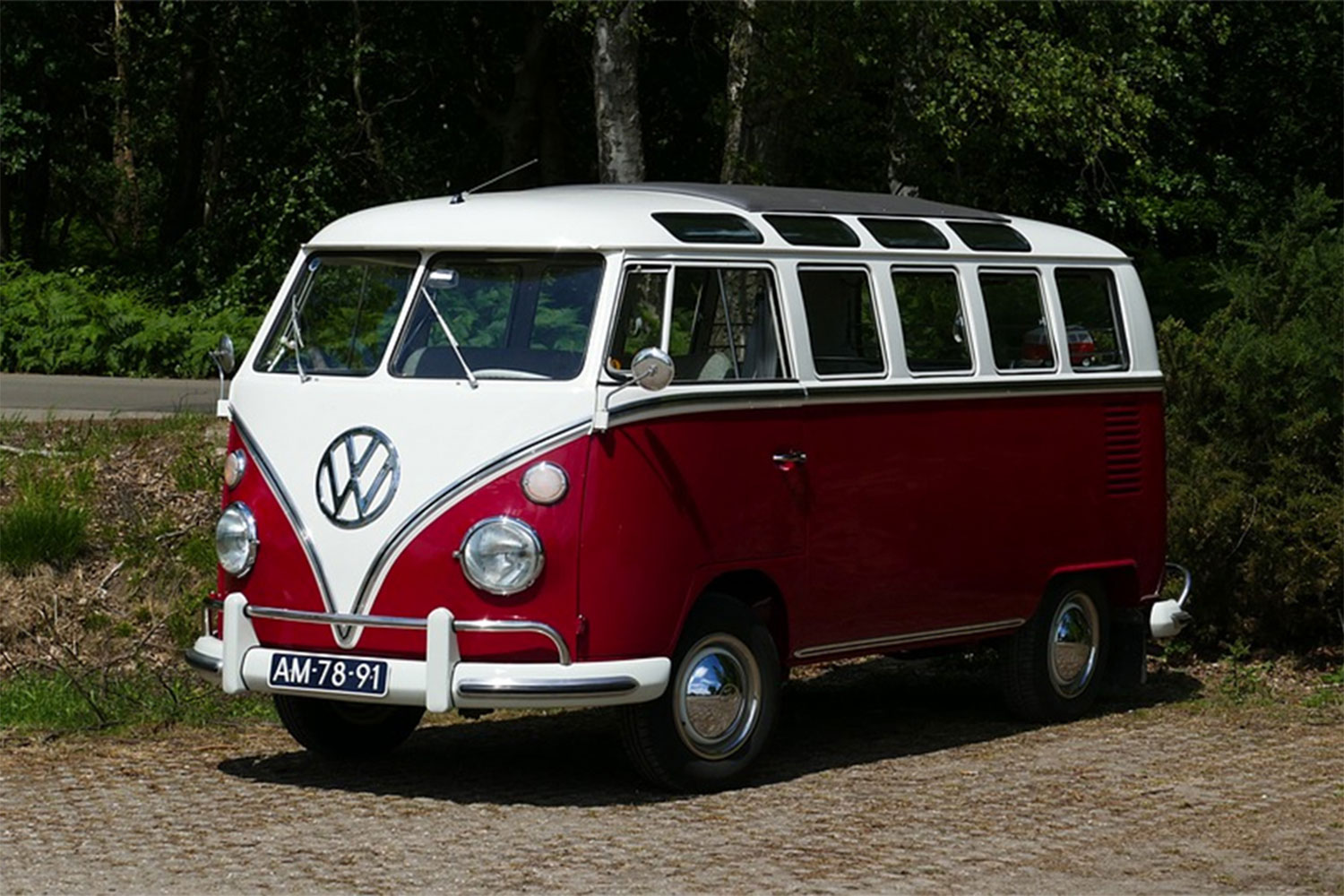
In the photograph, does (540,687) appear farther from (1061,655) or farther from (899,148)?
(899,148)

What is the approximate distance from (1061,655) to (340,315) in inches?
164

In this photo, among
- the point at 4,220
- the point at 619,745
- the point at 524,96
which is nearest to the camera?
the point at 619,745

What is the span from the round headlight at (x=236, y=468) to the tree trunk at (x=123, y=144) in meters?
23.3

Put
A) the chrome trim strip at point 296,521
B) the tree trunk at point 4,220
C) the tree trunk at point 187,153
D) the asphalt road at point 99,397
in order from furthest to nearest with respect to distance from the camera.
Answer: the tree trunk at point 187,153, the tree trunk at point 4,220, the asphalt road at point 99,397, the chrome trim strip at point 296,521

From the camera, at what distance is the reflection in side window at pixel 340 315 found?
9.54 m

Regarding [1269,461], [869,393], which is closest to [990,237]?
[869,393]

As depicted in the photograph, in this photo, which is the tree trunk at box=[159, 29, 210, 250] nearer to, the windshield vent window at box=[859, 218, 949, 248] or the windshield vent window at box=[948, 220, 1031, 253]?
the windshield vent window at box=[948, 220, 1031, 253]

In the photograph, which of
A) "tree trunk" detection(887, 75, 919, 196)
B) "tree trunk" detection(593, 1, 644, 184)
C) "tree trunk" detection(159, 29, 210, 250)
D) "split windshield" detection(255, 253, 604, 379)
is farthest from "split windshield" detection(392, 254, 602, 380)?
"tree trunk" detection(159, 29, 210, 250)

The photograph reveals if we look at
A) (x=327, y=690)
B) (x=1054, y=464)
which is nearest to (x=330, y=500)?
(x=327, y=690)

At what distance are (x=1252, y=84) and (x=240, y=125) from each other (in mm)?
13918

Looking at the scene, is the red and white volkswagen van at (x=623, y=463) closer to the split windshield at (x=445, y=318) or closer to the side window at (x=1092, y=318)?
the split windshield at (x=445, y=318)

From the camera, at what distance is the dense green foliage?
45.3 feet

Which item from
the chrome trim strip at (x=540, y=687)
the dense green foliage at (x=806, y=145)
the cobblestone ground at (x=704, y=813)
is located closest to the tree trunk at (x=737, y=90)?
the dense green foliage at (x=806, y=145)

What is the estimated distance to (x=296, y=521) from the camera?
927 centimetres
